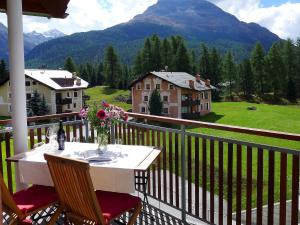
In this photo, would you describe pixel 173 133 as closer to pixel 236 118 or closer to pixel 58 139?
pixel 58 139

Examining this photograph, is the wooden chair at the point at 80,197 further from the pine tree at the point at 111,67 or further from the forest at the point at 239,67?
the pine tree at the point at 111,67

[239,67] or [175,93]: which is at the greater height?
[239,67]

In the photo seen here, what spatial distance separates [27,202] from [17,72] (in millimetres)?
1548

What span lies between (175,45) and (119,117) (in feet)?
163

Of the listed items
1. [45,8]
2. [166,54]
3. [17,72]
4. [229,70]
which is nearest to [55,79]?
[166,54]

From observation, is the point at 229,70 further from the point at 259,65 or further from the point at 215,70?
the point at 259,65

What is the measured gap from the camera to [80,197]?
2744 millimetres

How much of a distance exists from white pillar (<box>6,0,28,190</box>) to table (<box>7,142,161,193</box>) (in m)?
0.33

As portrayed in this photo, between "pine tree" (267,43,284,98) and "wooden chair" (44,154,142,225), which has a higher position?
"pine tree" (267,43,284,98)

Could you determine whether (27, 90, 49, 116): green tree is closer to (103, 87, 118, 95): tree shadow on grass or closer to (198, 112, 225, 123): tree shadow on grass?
(103, 87, 118, 95): tree shadow on grass

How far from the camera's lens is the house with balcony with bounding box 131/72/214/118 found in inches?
1572

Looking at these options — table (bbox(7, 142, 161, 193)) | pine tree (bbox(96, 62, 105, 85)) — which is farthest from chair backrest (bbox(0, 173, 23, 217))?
pine tree (bbox(96, 62, 105, 85))

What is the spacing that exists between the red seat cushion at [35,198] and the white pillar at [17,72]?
746 mm

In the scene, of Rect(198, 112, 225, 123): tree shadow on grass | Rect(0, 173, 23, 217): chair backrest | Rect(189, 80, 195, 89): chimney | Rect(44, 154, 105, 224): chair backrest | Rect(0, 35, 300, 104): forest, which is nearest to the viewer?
Rect(44, 154, 105, 224): chair backrest
